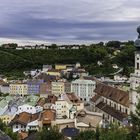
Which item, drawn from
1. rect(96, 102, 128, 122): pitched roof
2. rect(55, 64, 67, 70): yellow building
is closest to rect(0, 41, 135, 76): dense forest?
rect(55, 64, 67, 70): yellow building

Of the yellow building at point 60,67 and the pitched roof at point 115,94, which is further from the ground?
the pitched roof at point 115,94

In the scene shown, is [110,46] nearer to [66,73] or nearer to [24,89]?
[66,73]

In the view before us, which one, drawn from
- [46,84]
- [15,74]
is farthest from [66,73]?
[46,84]

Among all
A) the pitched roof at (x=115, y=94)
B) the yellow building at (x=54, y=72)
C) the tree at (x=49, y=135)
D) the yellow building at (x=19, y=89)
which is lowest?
the yellow building at (x=19, y=89)

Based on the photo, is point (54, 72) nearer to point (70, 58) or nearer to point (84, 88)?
point (70, 58)

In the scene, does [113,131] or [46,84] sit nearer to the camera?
[113,131]

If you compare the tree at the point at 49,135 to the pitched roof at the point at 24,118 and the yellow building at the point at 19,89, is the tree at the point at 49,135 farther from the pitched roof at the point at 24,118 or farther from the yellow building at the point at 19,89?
the yellow building at the point at 19,89

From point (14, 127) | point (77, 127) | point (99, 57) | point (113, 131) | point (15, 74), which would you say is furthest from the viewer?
point (99, 57)

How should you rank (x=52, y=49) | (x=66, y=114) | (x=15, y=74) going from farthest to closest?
(x=52, y=49) < (x=15, y=74) < (x=66, y=114)

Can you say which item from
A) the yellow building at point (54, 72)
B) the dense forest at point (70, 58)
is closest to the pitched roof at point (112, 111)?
the dense forest at point (70, 58)
